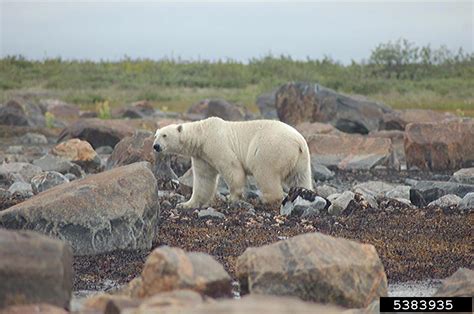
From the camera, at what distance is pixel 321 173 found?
56.0 ft

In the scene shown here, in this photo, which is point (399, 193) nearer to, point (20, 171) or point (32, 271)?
point (20, 171)

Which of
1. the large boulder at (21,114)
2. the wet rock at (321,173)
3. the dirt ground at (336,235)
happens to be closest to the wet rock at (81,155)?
the wet rock at (321,173)

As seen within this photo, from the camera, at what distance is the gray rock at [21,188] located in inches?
540

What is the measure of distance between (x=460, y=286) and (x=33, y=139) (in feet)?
63.0

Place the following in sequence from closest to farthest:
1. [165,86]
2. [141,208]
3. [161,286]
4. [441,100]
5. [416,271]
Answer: [161,286], [416,271], [141,208], [441,100], [165,86]

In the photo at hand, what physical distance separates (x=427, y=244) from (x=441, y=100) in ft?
89.7

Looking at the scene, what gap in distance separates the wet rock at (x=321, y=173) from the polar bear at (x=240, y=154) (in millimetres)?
3998

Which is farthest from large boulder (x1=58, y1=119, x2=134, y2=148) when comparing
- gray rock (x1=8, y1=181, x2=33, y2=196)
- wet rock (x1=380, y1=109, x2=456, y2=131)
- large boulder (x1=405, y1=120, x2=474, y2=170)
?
gray rock (x1=8, y1=181, x2=33, y2=196)

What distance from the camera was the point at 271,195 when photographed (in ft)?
41.6

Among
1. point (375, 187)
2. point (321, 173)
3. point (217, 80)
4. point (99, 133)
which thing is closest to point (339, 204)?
point (375, 187)

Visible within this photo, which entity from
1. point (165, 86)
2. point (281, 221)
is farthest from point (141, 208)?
point (165, 86)

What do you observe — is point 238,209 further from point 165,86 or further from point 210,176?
point 165,86

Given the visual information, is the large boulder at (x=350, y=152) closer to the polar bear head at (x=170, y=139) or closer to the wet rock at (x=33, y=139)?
the polar bear head at (x=170, y=139)

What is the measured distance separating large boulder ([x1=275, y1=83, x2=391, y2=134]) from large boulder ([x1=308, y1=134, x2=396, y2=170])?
678cm
